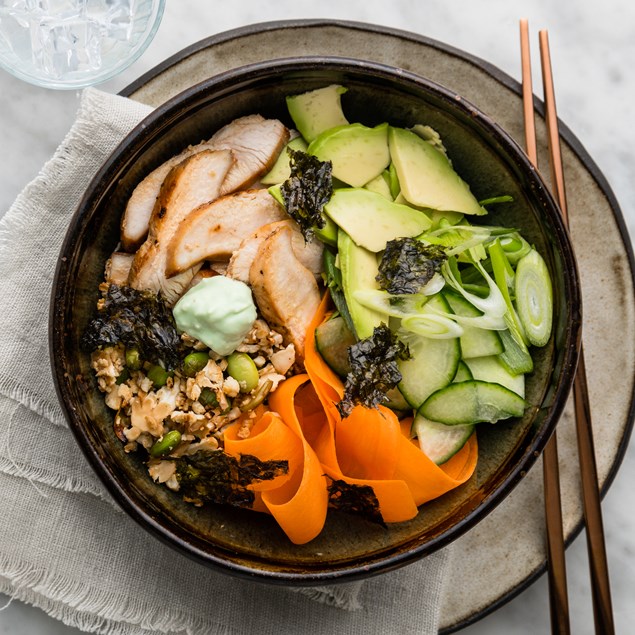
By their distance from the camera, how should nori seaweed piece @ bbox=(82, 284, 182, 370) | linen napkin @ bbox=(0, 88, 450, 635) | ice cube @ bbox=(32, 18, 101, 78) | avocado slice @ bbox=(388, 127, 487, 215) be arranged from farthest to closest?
ice cube @ bbox=(32, 18, 101, 78) < linen napkin @ bbox=(0, 88, 450, 635) < avocado slice @ bbox=(388, 127, 487, 215) < nori seaweed piece @ bbox=(82, 284, 182, 370)

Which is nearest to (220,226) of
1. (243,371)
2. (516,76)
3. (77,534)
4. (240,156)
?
(240,156)

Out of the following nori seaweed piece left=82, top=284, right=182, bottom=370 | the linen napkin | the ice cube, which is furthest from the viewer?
the ice cube

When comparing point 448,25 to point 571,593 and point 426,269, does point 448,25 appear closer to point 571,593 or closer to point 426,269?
point 426,269

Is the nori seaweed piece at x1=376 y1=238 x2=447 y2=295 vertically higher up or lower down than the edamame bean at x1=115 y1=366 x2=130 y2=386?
higher up

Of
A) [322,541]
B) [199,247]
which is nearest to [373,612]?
[322,541]

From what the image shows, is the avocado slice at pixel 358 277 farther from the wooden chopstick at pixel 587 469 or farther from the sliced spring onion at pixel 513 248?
the wooden chopstick at pixel 587 469

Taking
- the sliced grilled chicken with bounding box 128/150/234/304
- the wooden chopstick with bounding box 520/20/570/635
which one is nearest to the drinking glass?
the sliced grilled chicken with bounding box 128/150/234/304

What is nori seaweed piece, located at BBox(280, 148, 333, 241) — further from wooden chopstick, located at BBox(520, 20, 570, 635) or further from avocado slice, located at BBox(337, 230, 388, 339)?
wooden chopstick, located at BBox(520, 20, 570, 635)
